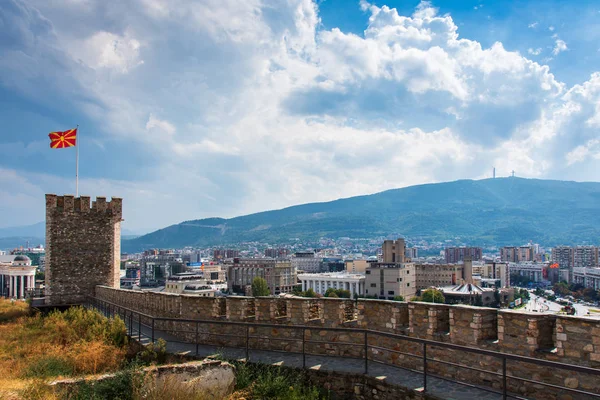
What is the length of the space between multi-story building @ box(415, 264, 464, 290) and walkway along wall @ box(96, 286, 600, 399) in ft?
479

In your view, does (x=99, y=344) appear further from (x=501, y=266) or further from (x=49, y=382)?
(x=501, y=266)

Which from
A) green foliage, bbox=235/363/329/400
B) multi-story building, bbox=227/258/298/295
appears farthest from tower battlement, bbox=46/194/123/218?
multi-story building, bbox=227/258/298/295

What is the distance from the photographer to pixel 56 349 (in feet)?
37.4

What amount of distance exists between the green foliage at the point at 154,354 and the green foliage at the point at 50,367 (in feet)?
4.68

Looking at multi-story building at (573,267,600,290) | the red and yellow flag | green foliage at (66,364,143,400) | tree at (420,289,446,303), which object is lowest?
multi-story building at (573,267,600,290)

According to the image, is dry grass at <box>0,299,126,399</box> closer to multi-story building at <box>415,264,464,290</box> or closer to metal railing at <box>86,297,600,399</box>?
metal railing at <box>86,297,600,399</box>

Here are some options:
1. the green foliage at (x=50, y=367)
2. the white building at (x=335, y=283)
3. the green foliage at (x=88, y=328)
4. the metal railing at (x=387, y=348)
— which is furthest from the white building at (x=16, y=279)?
the green foliage at (x=50, y=367)

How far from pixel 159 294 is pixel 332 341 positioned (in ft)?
22.1

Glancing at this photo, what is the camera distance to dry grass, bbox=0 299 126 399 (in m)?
8.77

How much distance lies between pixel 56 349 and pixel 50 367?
2.13 meters

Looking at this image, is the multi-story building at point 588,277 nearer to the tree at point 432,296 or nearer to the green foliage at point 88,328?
the tree at point 432,296

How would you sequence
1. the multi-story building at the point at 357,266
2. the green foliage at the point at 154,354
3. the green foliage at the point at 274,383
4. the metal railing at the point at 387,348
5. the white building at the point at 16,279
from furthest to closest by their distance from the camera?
1. the multi-story building at the point at 357,266
2. the white building at the point at 16,279
3. the green foliage at the point at 154,354
4. the green foliage at the point at 274,383
5. the metal railing at the point at 387,348

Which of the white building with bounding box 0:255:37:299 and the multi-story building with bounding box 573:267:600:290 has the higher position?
the white building with bounding box 0:255:37:299

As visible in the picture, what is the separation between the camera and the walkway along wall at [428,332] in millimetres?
6910
